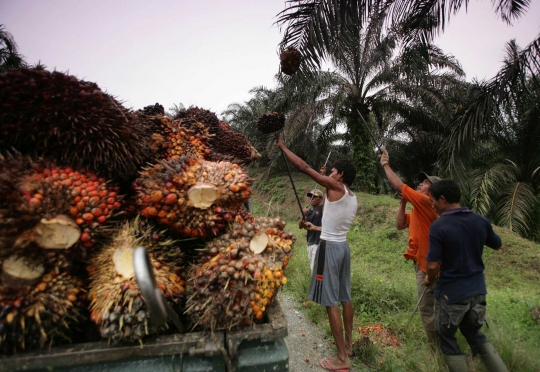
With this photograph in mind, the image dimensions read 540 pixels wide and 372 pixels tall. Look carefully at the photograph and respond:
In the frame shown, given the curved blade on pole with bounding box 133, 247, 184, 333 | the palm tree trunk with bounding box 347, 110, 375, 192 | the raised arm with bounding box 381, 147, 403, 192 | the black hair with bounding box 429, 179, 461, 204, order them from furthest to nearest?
the palm tree trunk with bounding box 347, 110, 375, 192, the raised arm with bounding box 381, 147, 403, 192, the black hair with bounding box 429, 179, 461, 204, the curved blade on pole with bounding box 133, 247, 184, 333

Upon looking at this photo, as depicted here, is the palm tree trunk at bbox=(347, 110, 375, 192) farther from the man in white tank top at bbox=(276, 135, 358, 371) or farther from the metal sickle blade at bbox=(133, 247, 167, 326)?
the metal sickle blade at bbox=(133, 247, 167, 326)

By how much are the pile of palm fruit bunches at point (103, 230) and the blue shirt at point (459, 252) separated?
1195 millimetres

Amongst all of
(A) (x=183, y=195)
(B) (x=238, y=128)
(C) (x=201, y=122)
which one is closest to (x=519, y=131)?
(C) (x=201, y=122)

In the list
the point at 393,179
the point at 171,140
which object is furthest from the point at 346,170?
the point at 171,140

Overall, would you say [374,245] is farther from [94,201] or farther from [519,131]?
[94,201]

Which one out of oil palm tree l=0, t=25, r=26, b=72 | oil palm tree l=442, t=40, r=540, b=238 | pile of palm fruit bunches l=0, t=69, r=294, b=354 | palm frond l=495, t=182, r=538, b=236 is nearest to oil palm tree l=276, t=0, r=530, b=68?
oil palm tree l=442, t=40, r=540, b=238

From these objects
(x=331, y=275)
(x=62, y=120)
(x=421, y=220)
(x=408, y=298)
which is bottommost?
(x=408, y=298)

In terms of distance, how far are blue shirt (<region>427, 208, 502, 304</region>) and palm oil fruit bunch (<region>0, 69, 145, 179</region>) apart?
2.08 m

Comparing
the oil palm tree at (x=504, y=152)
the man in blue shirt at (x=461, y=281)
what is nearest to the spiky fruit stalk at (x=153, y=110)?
the man in blue shirt at (x=461, y=281)

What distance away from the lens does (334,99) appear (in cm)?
1073

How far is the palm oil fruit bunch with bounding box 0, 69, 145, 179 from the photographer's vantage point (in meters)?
1.40

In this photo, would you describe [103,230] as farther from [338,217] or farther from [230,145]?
[338,217]

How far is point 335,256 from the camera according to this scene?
9.27ft

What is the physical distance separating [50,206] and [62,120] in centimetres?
43
